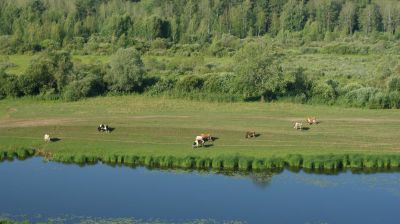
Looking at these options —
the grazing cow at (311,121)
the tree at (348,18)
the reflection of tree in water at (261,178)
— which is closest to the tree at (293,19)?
the tree at (348,18)

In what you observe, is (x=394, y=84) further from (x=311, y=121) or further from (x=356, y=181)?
(x=356, y=181)

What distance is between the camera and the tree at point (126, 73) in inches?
3652

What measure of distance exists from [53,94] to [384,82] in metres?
43.4

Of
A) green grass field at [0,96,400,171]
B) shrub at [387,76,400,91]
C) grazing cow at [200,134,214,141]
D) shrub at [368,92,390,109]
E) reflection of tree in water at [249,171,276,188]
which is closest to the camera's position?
reflection of tree in water at [249,171,276,188]

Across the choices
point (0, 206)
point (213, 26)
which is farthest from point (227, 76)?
point (213, 26)

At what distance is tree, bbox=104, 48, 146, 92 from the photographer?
304 ft

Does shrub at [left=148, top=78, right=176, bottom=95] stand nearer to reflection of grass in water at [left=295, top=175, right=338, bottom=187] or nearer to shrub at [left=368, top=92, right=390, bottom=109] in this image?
shrub at [left=368, top=92, right=390, bottom=109]

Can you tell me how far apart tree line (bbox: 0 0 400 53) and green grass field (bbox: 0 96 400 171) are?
55265 millimetres

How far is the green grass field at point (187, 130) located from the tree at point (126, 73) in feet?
15.2

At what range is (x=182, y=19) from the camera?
163875 mm

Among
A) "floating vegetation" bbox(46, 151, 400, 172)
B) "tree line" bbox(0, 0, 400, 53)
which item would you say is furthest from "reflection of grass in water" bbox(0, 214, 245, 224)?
"tree line" bbox(0, 0, 400, 53)

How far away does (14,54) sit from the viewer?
129 meters

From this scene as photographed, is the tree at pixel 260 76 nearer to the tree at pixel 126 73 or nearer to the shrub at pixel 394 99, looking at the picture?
the shrub at pixel 394 99

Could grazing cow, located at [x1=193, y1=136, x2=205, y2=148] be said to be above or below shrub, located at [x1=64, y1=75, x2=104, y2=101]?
below
